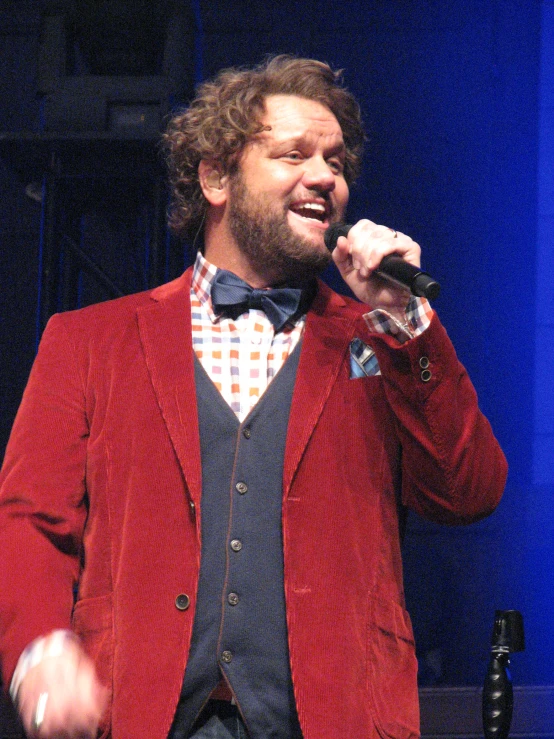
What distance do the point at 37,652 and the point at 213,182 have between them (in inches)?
42.6

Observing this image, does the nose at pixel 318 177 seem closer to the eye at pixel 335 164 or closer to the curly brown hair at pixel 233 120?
the eye at pixel 335 164

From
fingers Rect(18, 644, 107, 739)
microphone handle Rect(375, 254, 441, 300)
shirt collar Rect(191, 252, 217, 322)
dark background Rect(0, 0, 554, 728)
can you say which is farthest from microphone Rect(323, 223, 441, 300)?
dark background Rect(0, 0, 554, 728)

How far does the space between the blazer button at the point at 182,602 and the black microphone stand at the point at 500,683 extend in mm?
814

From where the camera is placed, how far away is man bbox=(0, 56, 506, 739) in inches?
55.7

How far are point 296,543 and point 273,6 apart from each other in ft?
7.84

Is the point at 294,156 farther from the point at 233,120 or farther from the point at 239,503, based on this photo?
the point at 239,503

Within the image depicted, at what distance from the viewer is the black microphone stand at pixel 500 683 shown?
76.8 inches

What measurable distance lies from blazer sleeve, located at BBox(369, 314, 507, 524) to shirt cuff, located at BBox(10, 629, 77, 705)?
0.57 metres

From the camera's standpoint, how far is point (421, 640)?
2.86 meters

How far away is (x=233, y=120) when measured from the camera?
1.95 m

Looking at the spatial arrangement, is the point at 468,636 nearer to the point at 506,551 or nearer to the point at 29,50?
the point at 506,551

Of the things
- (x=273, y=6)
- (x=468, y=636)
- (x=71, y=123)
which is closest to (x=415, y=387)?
(x=71, y=123)

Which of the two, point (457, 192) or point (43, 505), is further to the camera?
point (457, 192)

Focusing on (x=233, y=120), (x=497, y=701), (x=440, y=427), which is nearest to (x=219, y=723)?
(x=440, y=427)
